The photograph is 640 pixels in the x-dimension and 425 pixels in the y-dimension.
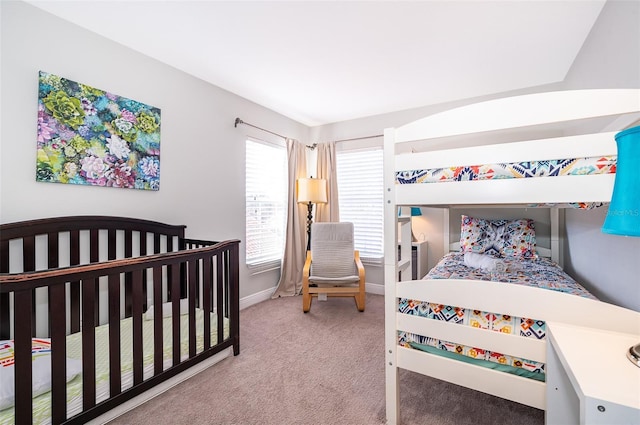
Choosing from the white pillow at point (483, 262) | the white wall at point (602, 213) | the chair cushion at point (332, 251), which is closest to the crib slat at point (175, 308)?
the chair cushion at point (332, 251)

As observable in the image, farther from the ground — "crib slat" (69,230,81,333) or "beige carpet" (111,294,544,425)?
"crib slat" (69,230,81,333)

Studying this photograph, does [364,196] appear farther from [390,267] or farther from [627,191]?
[627,191]

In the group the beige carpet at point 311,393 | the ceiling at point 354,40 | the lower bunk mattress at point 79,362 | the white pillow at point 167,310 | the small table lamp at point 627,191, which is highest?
the ceiling at point 354,40

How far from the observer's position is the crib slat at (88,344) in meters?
1.39

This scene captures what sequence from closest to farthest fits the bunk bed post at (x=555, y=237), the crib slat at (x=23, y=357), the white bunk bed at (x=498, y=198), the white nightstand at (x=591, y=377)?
the white nightstand at (x=591, y=377)
the white bunk bed at (x=498, y=198)
the crib slat at (x=23, y=357)
the bunk bed post at (x=555, y=237)

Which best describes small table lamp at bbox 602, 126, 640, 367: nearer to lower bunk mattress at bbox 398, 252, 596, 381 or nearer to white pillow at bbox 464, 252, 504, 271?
lower bunk mattress at bbox 398, 252, 596, 381

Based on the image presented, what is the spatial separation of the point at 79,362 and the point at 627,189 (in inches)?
94.4

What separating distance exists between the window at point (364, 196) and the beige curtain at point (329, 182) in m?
0.10

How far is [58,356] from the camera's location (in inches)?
51.2

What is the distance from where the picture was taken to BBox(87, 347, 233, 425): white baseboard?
153 centimetres

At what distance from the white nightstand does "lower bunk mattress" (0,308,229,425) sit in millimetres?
1999

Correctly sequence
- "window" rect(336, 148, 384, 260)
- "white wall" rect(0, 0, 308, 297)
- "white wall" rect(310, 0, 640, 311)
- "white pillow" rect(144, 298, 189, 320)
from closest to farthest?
"white wall" rect(310, 0, 640, 311) < "white wall" rect(0, 0, 308, 297) < "white pillow" rect(144, 298, 189, 320) < "window" rect(336, 148, 384, 260)

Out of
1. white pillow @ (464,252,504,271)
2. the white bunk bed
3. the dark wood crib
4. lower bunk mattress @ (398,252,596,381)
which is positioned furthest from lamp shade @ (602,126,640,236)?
the dark wood crib

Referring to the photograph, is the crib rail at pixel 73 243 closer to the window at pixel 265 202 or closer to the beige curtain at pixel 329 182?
the window at pixel 265 202
